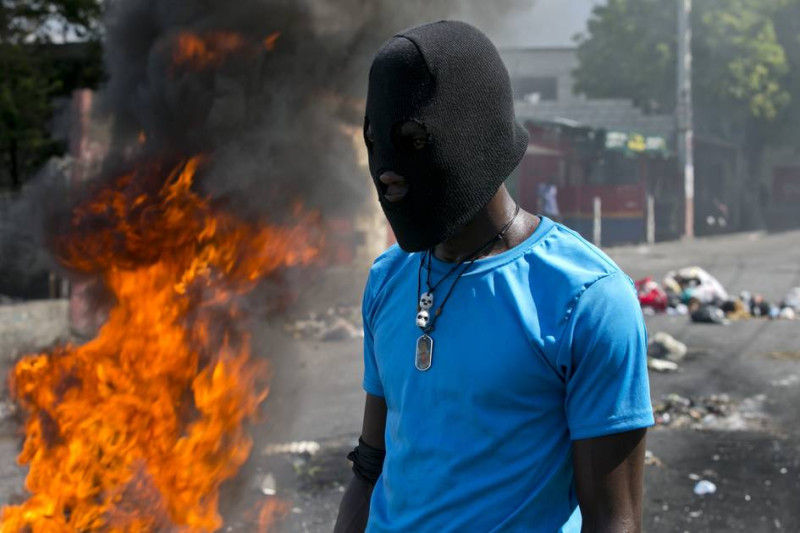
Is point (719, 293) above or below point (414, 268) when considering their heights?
below

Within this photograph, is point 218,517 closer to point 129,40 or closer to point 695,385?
point 129,40

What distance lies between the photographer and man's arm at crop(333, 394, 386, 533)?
211 cm

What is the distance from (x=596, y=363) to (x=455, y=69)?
60cm

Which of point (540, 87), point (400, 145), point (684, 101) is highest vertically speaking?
point (400, 145)

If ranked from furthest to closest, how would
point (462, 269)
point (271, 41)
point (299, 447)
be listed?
1. point (299, 447)
2. point (271, 41)
3. point (462, 269)

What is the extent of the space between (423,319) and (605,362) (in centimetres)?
38

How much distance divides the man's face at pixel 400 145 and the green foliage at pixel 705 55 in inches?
1252

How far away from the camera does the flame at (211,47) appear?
4.74m

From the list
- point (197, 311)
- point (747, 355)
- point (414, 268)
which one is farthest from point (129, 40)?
point (747, 355)

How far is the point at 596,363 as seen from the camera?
5.26 feet

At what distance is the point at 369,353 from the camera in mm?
2080

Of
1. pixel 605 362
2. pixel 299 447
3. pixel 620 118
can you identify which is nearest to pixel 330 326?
pixel 299 447

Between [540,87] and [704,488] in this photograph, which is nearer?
[704,488]

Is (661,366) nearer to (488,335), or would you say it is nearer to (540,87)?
(488,335)
